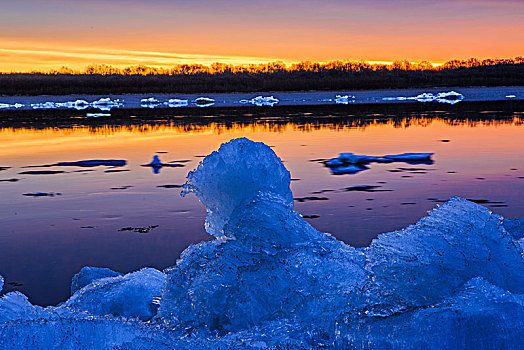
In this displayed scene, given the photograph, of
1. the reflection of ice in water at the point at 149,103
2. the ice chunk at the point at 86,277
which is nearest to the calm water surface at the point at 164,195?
the ice chunk at the point at 86,277

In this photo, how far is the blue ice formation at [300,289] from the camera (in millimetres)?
2039

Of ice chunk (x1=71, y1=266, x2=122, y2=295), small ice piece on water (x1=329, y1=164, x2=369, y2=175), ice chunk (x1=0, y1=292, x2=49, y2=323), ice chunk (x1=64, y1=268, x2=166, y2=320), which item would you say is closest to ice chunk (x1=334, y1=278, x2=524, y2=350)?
ice chunk (x1=64, y1=268, x2=166, y2=320)

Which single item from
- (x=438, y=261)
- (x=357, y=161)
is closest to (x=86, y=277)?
(x=438, y=261)

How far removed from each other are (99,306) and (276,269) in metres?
1.09

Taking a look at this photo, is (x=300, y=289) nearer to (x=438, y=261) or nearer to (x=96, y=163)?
(x=438, y=261)

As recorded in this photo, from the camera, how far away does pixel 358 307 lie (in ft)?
7.35

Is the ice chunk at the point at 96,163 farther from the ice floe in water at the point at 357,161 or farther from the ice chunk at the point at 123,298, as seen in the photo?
the ice chunk at the point at 123,298

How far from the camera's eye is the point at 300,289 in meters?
2.34

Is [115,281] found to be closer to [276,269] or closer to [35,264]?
[276,269]

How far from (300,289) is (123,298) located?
3.66 feet

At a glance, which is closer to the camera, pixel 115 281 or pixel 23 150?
pixel 115 281

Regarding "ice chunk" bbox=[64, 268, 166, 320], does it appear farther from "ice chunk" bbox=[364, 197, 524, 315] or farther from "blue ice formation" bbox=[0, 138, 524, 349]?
"ice chunk" bbox=[364, 197, 524, 315]

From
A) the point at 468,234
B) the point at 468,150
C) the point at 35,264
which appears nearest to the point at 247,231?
the point at 468,234

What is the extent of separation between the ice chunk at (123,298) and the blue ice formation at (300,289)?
0.30 metres
